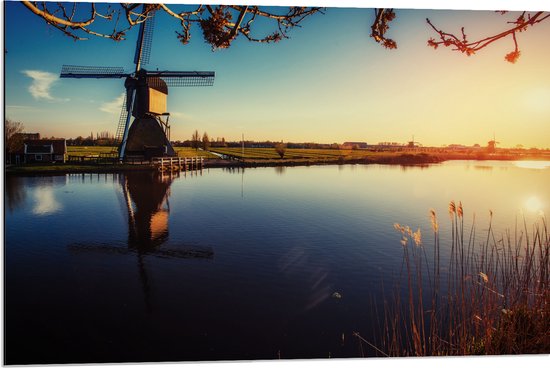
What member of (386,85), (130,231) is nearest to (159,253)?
(130,231)

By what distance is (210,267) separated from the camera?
5.60 metres

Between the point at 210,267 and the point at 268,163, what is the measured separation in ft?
68.1

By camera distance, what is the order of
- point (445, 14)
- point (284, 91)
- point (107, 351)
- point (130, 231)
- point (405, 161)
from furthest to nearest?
point (405, 161)
point (130, 231)
point (284, 91)
point (445, 14)
point (107, 351)

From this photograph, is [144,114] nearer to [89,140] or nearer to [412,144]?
[89,140]

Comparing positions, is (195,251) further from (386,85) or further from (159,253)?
(386,85)

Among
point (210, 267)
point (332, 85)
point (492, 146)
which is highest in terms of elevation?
point (332, 85)

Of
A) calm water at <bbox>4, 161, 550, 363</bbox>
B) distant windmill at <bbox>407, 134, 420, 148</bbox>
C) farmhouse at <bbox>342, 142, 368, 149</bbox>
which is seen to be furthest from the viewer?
farmhouse at <bbox>342, 142, 368, 149</bbox>

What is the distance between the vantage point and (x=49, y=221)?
827 cm

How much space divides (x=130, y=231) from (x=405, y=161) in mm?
6487

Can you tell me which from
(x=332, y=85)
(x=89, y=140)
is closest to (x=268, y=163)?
(x=89, y=140)

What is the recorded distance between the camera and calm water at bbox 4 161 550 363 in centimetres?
371

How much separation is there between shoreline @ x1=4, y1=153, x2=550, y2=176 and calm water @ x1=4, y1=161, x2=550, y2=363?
14.9 inches

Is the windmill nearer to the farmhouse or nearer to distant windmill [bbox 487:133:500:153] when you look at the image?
the farmhouse

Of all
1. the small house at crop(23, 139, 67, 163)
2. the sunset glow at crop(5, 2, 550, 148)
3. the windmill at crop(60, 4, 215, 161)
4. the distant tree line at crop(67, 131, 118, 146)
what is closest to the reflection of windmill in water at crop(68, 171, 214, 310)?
the small house at crop(23, 139, 67, 163)
